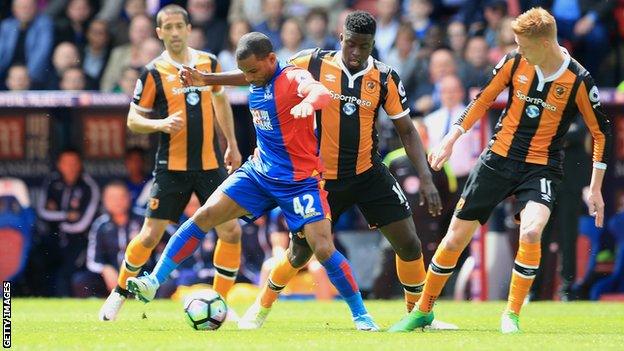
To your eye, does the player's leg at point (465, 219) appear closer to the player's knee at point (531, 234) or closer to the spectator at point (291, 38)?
the player's knee at point (531, 234)

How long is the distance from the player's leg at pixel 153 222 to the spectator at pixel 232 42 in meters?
5.66

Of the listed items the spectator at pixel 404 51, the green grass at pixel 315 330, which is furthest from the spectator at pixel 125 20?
the green grass at pixel 315 330

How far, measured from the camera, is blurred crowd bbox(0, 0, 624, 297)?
1596 cm

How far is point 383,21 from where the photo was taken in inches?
713

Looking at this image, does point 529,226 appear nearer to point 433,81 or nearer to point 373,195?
point 373,195

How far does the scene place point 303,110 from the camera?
9.42 metres

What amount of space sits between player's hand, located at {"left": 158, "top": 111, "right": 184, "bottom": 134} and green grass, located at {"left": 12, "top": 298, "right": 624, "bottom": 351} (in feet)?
5.12

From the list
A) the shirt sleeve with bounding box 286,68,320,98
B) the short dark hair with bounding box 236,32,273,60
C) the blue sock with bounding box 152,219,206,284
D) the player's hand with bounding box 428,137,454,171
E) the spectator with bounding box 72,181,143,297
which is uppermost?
A: the short dark hair with bounding box 236,32,273,60

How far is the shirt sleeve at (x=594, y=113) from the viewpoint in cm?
1051

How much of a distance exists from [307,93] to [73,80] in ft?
26.7

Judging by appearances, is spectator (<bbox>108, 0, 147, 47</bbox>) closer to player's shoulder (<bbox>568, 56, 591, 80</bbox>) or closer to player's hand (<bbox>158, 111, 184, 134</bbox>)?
player's hand (<bbox>158, 111, 184, 134</bbox>)

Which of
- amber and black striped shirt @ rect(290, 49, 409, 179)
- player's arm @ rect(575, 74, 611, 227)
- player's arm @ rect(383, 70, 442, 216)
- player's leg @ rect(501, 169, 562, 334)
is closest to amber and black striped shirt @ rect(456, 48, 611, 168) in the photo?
player's arm @ rect(575, 74, 611, 227)

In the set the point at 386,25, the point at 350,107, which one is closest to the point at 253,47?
the point at 350,107

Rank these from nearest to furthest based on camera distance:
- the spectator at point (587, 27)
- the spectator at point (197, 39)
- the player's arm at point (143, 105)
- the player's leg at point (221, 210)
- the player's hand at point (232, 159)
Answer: the player's leg at point (221, 210) < the player's arm at point (143, 105) < the player's hand at point (232, 159) < the spectator at point (587, 27) < the spectator at point (197, 39)
